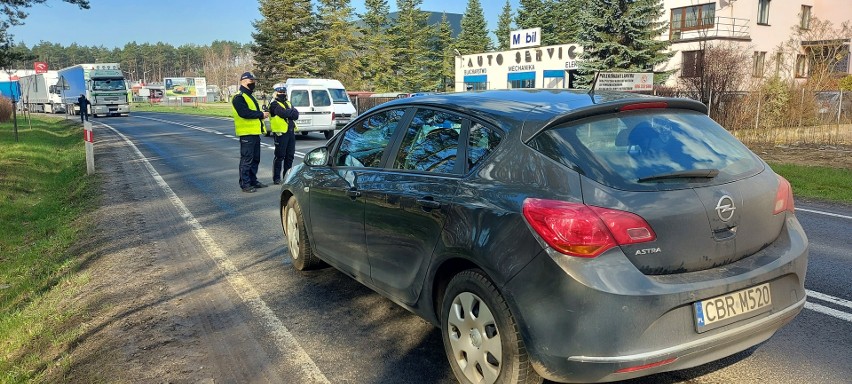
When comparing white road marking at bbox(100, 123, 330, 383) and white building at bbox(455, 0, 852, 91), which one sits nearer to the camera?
white road marking at bbox(100, 123, 330, 383)

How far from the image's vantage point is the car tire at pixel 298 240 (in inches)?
210

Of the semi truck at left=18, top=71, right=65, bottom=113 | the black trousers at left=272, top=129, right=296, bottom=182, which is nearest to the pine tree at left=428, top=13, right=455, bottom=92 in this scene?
the semi truck at left=18, top=71, right=65, bottom=113

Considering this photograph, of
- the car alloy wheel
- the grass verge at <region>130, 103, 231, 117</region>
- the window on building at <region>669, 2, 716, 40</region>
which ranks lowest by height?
the car alloy wheel

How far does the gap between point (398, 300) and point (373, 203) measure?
2.18 feet

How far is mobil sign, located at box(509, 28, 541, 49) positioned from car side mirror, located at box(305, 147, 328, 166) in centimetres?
4112

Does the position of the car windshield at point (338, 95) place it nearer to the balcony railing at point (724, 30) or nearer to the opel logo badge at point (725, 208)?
the opel logo badge at point (725, 208)

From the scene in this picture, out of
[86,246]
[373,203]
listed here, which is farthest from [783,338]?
[86,246]

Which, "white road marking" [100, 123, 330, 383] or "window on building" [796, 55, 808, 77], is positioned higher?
"window on building" [796, 55, 808, 77]

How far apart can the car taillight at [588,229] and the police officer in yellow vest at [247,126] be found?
820 cm

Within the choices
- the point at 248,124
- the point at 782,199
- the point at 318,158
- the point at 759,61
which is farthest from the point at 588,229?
the point at 759,61

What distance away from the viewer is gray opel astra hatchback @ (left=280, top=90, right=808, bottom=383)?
2.59 metres

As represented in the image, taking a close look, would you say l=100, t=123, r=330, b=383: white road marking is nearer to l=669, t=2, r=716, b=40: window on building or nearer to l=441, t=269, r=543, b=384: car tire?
l=441, t=269, r=543, b=384: car tire

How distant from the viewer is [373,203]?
396 centimetres

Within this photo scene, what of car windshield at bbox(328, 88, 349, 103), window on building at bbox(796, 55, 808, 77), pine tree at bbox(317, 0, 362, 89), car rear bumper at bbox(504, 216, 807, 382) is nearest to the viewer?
car rear bumper at bbox(504, 216, 807, 382)
